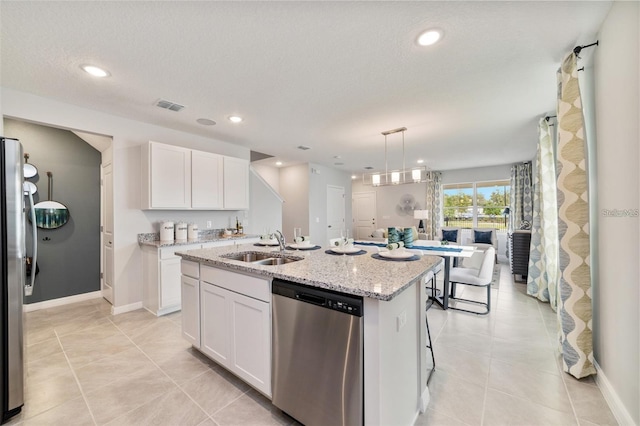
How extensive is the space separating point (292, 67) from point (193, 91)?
1150 millimetres

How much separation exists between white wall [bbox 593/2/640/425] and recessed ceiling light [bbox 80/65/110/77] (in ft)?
12.1

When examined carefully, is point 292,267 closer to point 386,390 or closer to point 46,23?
point 386,390

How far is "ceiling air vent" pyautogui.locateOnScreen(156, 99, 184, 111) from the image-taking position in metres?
2.99

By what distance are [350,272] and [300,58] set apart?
1.75 meters

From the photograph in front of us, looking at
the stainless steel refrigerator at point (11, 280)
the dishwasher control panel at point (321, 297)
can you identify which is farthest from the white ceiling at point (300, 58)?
the dishwasher control panel at point (321, 297)

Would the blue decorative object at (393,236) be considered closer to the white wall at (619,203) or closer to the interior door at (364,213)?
the white wall at (619,203)

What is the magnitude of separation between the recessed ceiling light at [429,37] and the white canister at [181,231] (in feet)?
11.6

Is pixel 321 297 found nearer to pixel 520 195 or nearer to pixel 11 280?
pixel 11 280

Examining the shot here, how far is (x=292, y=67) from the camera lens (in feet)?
7.61

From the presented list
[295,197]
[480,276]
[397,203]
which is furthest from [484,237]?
[295,197]

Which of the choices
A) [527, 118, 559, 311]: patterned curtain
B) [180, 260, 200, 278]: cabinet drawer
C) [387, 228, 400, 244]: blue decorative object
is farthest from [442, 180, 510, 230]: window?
[180, 260, 200, 278]: cabinet drawer

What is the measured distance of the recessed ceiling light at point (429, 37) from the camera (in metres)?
1.87

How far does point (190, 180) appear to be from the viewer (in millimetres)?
3846

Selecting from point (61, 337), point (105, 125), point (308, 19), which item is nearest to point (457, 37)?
point (308, 19)
